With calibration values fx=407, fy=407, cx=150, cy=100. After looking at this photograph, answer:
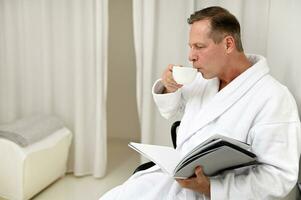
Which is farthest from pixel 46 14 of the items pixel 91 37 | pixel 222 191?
pixel 222 191

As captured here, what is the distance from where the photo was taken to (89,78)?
288 centimetres

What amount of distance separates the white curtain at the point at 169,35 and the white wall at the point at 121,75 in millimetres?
740

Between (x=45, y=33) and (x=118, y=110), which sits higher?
(x=45, y=33)

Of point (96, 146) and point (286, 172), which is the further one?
point (96, 146)

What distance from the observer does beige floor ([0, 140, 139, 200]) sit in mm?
2744

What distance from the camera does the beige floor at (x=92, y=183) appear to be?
2.74 metres

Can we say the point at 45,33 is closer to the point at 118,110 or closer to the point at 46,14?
the point at 46,14

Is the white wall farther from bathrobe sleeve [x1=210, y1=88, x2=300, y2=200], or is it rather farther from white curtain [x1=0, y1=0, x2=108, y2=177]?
bathrobe sleeve [x1=210, y1=88, x2=300, y2=200]

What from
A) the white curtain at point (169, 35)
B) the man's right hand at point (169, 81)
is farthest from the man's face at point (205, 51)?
the white curtain at point (169, 35)

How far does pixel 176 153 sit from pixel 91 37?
136 centimetres

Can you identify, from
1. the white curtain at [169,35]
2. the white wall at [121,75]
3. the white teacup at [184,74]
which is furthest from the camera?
the white wall at [121,75]

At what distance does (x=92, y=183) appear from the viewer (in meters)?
2.92

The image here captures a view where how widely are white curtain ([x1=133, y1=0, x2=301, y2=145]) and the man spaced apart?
622mm

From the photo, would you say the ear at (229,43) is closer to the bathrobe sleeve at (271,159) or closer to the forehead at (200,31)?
the forehead at (200,31)
